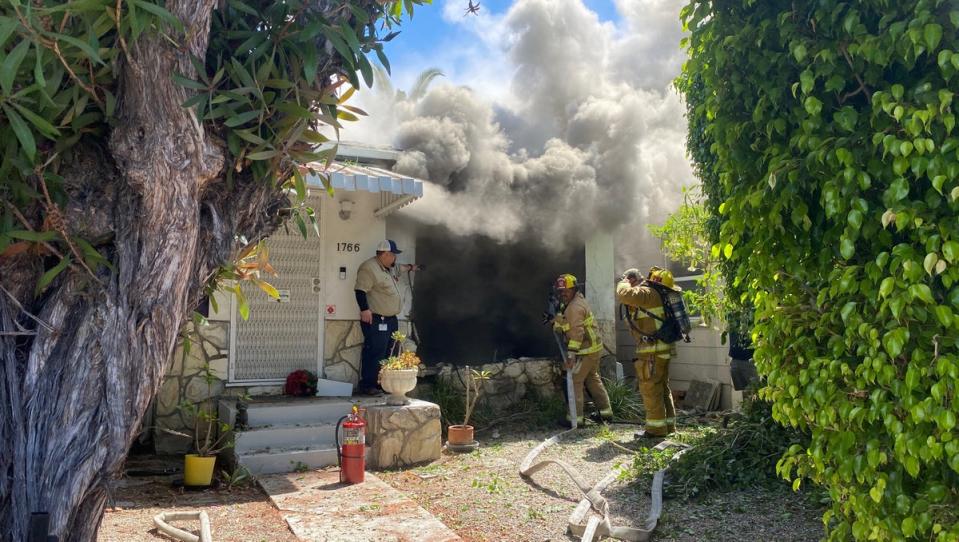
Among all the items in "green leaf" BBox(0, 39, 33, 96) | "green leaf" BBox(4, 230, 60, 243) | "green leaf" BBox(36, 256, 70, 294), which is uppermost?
"green leaf" BBox(0, 39, 33, 96)

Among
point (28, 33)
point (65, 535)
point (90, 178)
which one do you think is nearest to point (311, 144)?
point (90, 178)

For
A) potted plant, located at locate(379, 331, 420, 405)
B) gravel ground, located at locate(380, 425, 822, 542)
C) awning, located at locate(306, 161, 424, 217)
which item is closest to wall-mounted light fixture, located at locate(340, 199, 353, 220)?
awning, located at locate(306, 161, 424, 217)

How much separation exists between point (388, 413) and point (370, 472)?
60 centimetres

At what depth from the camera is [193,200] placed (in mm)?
2762

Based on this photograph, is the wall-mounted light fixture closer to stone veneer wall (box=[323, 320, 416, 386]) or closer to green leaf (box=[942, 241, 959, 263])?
stone veneer wall (box=[323, 320, 416, 386])

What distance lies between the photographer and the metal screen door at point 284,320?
347 inches

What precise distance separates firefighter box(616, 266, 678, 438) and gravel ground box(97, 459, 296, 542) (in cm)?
423

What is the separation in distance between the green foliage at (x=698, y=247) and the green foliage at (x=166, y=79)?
5004 millimetres

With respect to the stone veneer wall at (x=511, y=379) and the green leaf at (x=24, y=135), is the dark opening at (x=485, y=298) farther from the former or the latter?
the green leaf at (x=24, y=135)

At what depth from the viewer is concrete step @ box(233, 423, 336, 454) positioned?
7.13m

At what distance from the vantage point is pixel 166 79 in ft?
8.54

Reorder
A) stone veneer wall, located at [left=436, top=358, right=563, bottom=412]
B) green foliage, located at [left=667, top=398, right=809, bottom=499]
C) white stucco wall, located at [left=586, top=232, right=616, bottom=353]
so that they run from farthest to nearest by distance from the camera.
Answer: white stucco wall, located at [left=586, top=232, right=616, bottom=353]
stone veneer wall, located at [left=436, top=358, right=563, bottom=412]
green foliage, located at [left=667, top=398, right=809, bottom=499]

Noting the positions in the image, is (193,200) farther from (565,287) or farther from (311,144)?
(565,287)

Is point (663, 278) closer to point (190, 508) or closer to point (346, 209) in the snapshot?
point (346, 209)
